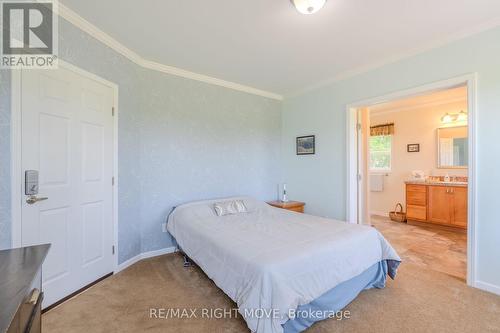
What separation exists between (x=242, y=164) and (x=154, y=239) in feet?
5.66

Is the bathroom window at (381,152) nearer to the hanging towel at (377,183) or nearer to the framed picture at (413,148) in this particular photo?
Result: the hanging towel at (377,183)

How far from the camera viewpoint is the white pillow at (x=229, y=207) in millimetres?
2947

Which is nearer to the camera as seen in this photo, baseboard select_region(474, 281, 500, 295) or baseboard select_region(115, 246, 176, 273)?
baseboard select_region(474, 281, 500, 295)

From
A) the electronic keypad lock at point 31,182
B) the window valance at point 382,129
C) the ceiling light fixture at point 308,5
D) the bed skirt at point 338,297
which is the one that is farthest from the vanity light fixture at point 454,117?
the electronic keypad lock at point 31,182

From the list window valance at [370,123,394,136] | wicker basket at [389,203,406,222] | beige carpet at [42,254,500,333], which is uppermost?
window valance at [370,123,394,136]

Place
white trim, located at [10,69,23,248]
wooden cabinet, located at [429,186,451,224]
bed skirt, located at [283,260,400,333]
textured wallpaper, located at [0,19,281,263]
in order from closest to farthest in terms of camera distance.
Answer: bed skirt, located at [283,260,400,333]
white trim, located at [10,69,23,248]
textured wallpaper, located at [0,19,281,263]
wooden cabinet, located at [429,186,451,224]

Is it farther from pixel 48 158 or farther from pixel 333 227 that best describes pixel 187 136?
pixel 333 227

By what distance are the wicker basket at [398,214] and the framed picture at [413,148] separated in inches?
47.0

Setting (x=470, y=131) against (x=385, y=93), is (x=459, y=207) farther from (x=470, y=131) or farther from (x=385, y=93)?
(x=385, y=93)

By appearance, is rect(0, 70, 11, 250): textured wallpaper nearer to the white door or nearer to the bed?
the white door

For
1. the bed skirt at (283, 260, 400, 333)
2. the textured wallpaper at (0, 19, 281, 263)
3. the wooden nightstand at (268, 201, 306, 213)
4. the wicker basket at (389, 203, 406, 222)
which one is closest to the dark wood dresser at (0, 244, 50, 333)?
the bed skirt at (283, 260, 400, 333)

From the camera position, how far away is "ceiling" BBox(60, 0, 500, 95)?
197cm

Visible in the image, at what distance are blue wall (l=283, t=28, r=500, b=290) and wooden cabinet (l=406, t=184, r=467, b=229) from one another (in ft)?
7.29

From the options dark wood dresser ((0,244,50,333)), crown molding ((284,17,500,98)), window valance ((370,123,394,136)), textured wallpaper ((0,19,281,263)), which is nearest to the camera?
dark wood dresser ((0,244,50,333))
